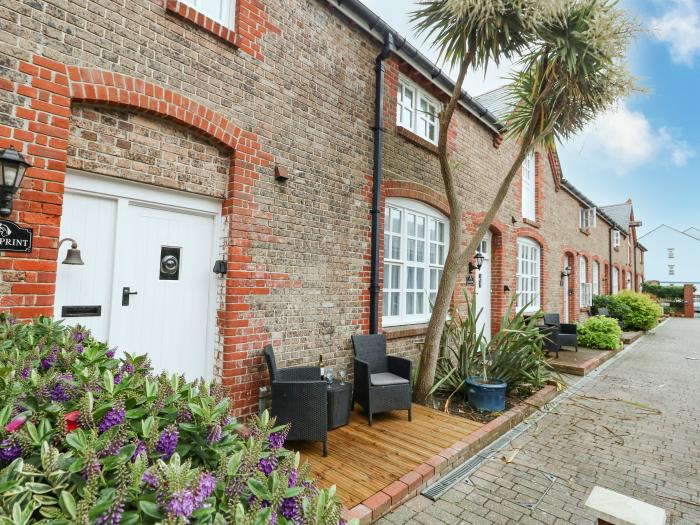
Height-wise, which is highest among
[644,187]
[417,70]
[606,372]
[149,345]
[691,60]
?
[691,60]

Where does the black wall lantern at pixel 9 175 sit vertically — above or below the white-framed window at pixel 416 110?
below

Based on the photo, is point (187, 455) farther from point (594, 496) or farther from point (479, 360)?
point (479, 360)

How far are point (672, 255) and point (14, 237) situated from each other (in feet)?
149

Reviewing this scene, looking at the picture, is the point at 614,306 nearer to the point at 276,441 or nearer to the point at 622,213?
the point at 622,213

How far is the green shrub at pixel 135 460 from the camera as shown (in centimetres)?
82

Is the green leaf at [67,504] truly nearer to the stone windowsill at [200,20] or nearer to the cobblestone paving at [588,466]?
the cobblestone paving at [588,466]

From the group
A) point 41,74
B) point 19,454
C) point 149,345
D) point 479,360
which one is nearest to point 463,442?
point 479,360

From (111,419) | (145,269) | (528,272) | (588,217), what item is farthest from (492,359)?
(588,217)

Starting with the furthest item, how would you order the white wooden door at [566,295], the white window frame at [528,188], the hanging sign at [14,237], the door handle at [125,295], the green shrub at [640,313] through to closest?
the green shrub at [640,313] < the white wooden door at [566,295] < the white window frame at [528,188] < the door handle at [125,295] < the hanging sign at [14,237]

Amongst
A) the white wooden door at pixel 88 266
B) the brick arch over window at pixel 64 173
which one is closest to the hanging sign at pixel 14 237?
the brick arch over window at pixel 64 173

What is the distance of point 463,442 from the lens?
12.9ft

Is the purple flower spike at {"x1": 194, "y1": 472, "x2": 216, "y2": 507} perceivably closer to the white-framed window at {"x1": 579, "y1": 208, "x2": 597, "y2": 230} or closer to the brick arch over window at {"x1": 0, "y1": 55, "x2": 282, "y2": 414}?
the brick arch over window at {"x1": 0, "y1": 55, "x2": 282, "y2": 414}

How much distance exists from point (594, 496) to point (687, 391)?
648cm

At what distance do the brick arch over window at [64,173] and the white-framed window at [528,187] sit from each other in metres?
8.71
